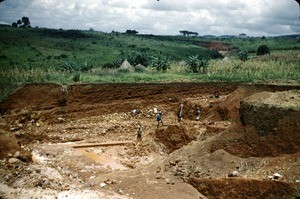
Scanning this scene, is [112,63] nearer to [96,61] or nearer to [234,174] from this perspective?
[96,61]

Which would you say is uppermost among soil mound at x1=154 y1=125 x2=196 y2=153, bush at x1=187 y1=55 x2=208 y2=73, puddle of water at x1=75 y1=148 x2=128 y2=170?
bush at x1=187 y1=55 x2=208 y2=73

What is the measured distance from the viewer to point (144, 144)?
16125 mm

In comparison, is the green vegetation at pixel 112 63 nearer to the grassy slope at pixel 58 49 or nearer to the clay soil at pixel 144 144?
the grassy slope at pixel 58 49

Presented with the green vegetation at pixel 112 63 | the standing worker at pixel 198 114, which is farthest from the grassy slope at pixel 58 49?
the standing worker at pixel 198 114

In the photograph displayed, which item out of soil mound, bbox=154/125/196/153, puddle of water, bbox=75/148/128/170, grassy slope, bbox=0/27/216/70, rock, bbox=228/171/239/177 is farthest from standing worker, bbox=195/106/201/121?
grassy slope, bbox=0/27/216/70

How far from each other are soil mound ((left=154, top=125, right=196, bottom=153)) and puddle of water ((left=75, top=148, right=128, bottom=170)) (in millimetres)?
2550

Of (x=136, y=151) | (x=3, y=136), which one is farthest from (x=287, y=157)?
(x=3, y=136)

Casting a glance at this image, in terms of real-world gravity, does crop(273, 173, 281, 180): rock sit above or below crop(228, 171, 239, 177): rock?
above

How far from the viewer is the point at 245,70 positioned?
89.7 feet

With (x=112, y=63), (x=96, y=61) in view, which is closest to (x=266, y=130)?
(x=112, y=63)

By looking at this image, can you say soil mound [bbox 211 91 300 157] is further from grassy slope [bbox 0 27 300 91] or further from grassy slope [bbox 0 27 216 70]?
grassy slope [bbox 0 27 216 70]

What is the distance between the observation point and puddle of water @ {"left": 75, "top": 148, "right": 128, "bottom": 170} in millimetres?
13961

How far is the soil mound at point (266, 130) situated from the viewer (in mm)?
10180

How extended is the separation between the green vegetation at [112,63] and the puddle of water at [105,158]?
682cm
